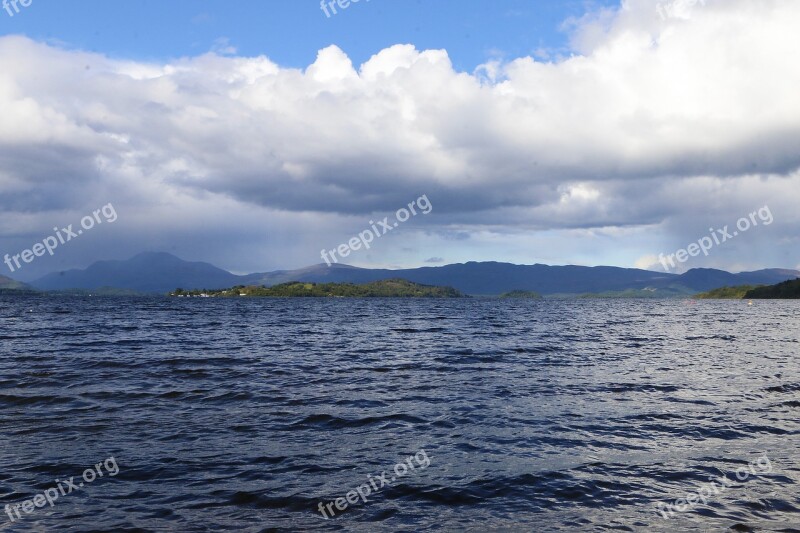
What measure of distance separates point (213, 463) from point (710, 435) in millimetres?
16495

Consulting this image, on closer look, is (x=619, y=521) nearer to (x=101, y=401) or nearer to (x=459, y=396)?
(x=459, y=396)

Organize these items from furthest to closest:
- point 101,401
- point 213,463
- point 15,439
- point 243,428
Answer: point 101,401 → point 243,428 → point 15,439 → point 213,463

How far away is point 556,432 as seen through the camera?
765 inches

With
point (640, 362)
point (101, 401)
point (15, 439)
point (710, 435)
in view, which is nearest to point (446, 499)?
point (710, 435)

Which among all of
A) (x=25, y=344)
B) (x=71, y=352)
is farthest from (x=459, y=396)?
(x=25, y=344)

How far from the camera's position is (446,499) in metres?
13.5

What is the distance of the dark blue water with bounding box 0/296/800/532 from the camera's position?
12.6 metres

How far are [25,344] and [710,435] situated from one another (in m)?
50.5

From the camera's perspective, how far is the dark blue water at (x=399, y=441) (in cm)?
1260

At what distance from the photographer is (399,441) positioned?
60.4 feet

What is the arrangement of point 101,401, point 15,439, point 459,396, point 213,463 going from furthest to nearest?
point 459,396 → point 101,401 → point 15,439 → point 213,463

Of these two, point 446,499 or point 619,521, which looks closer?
point 619,521


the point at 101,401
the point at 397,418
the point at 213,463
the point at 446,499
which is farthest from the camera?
the point at 101,401

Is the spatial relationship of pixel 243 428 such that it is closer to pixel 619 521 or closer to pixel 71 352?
pixel 619 521
